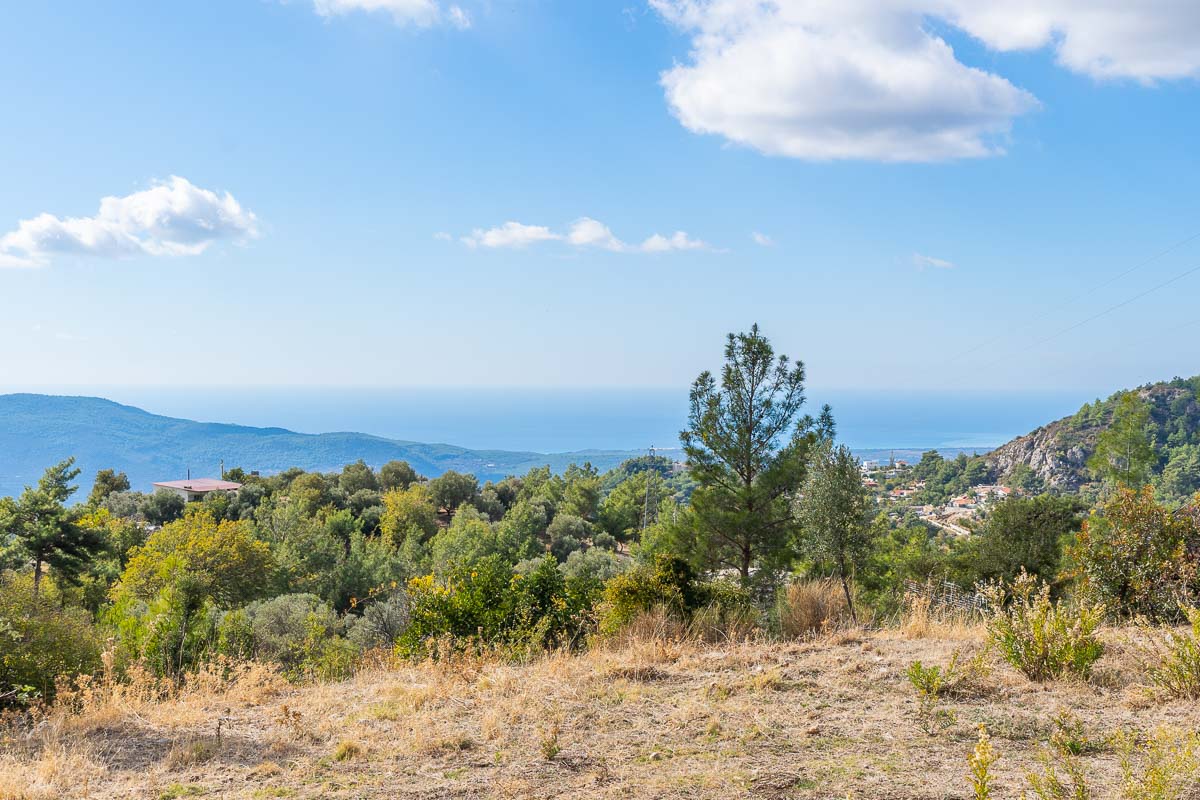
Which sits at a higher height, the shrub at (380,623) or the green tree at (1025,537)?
the green tree at (1025,537)

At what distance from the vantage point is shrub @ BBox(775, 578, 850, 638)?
8742mm

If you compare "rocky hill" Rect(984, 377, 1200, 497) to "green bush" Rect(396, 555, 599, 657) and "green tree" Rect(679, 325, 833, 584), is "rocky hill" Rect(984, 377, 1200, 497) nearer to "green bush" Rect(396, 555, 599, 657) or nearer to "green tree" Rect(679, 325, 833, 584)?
"green tree" Rect(679, 325, 833, 584)

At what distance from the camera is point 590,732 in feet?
16.9

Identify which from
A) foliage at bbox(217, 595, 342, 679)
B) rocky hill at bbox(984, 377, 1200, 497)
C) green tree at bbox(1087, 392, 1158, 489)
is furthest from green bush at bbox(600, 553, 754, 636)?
rocky hill at bbox(984, 377, 1200, 497)

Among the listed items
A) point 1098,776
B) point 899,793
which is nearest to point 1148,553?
point 1098,776

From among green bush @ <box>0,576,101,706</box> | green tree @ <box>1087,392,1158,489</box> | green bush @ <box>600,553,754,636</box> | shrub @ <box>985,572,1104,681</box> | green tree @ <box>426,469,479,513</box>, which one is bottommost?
green tree @ <box>426,469,479,513</box>

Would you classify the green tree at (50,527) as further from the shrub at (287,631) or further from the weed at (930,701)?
the weed at (930,701)

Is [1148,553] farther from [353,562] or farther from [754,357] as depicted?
[353,562]

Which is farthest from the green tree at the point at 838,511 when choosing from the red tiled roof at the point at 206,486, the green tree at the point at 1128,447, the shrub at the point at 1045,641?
the red tiled roof at the point at 206,486

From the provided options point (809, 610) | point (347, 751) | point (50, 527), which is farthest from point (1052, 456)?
point (347, 751)

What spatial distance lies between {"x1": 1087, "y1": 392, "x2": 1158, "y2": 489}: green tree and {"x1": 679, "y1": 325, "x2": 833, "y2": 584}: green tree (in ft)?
62.7

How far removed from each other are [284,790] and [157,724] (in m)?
2.44

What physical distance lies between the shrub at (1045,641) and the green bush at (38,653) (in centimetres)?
852

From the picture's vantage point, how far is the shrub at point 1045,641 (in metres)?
5.68
